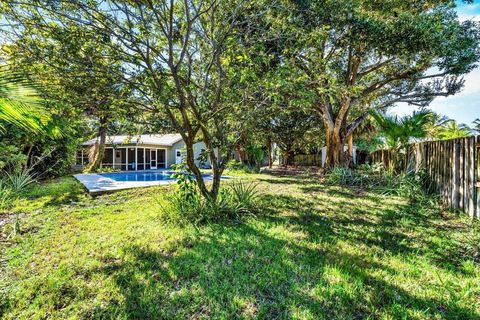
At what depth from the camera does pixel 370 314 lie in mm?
2471

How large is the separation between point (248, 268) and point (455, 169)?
594 centimetres

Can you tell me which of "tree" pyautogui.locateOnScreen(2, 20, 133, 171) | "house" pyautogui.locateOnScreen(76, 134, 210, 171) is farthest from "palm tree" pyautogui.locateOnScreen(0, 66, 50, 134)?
"house" pyautogui.locateOnScreen(76, 134, 210, 171)

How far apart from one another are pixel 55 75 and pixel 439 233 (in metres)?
7.87

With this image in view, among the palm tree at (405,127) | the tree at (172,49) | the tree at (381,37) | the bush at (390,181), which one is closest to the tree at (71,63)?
the tree at (172,49)


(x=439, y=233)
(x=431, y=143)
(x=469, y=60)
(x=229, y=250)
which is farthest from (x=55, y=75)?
(x=469, y=60)

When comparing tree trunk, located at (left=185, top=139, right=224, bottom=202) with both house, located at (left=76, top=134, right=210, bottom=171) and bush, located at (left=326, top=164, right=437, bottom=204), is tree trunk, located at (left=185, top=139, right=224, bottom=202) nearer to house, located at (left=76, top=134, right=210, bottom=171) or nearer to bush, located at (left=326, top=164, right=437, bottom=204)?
bush, located at (left=326, top=164, right=437, bottom=204)

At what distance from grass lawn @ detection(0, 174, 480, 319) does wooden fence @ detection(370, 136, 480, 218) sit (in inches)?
20.4

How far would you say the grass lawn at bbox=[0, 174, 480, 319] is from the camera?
2613 mm

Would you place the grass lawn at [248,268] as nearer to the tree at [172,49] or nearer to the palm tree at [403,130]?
the tree at [172,49]

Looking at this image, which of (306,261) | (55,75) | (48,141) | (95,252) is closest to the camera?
(306,261)

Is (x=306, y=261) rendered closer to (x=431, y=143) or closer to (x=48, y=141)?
(x=431, y=143)

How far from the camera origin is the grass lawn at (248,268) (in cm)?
261

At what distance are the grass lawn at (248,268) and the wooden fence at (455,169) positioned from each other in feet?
1.70

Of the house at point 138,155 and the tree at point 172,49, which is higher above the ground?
the tree at point 172,49
